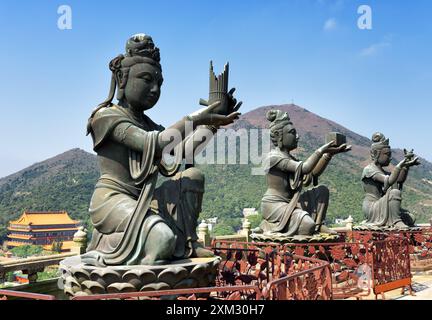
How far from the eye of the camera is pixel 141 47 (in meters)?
4.30

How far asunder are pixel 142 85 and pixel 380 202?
7258 millimetres

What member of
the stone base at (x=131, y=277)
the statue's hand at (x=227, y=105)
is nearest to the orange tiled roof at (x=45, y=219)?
the stone base at (x=131, y=277)

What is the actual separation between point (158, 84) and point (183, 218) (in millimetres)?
1385

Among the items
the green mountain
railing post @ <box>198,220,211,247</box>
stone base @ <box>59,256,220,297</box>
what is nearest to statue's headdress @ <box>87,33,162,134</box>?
stone base @ <box>59,256,220,297</box>

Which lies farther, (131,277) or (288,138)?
(288,138)

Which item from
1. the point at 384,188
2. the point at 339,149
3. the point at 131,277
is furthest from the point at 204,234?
the point at 131,277

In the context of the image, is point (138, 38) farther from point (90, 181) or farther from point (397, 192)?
point (90, 181)

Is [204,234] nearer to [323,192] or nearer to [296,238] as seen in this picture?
[296,238]

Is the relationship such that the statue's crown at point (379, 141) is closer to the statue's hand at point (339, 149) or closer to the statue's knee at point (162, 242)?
the statue's hand at point (339, 149)

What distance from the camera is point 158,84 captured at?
14.4 ft

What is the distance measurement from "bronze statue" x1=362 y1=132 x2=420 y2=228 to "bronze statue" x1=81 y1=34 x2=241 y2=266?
6490mm

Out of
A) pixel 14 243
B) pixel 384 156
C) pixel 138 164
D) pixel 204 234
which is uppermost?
pixel 384 156

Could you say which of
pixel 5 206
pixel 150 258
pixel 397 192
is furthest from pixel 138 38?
pixel 5 206

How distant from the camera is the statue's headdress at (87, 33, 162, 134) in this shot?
169 inches
